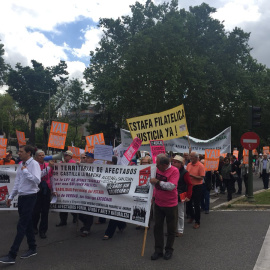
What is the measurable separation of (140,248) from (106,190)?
1261mm

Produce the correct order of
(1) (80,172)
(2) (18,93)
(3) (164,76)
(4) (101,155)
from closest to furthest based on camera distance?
(1) (80,172), (4) (101,155), (3) (164,76), (2) (18,93)

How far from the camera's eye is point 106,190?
6.71 meters

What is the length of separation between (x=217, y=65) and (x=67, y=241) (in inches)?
1110

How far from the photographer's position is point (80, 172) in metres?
7.17

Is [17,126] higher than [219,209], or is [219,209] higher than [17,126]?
[17,126]

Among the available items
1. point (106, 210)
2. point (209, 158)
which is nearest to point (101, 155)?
point (106, 210)

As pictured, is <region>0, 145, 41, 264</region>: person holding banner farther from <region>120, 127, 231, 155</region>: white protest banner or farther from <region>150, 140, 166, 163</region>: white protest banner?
<region>120, 127, 231, 155</region>: white protest banner

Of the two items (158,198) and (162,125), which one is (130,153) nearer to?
(158,198)

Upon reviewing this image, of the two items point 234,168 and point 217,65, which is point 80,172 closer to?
point 234,168

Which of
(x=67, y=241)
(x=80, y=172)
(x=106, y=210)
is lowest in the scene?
(x=67, y=241)

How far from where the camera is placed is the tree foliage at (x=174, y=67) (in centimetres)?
2861

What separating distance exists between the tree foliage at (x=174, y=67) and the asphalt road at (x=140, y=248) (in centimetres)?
2095

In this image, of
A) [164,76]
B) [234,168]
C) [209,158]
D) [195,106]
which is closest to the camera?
[209,158]

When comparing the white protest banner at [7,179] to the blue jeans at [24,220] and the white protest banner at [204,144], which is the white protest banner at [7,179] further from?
the white protest banner at [204,144]
